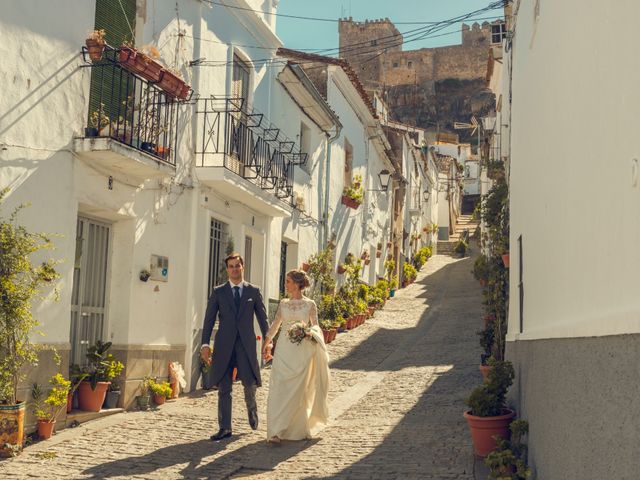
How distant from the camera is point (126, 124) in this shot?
31.1 feet

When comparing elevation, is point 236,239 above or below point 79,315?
above

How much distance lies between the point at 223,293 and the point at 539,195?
11.3 ft

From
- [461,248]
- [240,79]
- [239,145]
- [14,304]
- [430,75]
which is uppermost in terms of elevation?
[430,75]

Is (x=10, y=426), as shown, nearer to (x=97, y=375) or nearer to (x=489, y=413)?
(x=97, y=375)

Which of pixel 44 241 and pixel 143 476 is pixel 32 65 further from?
pixel 143 476

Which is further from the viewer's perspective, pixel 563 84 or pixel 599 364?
pixel 563 84

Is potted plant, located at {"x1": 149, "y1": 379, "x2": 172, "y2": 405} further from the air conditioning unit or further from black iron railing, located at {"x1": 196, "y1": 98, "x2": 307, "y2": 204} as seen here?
black iron railing, located at {"x1": 196, "y1": 98, "x2": 307, "y2": 204}

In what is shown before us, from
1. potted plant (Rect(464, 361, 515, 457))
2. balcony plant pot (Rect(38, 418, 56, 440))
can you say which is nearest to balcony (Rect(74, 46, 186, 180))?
balcony plant pot (Rect(38, 418, 56, 440))

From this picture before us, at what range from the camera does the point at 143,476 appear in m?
6.70

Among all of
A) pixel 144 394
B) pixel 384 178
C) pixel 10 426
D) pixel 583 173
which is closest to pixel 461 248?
pixel 384 178

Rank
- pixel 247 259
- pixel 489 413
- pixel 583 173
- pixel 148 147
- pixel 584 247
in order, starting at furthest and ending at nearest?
pixel 247 259, pixel 148 147, pixel 489 413, pixel 583 173, pixel 584 247

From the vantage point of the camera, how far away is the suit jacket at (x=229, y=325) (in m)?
8.46

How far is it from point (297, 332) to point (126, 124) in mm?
3234

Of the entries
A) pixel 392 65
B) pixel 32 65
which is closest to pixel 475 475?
pixel 32 65
